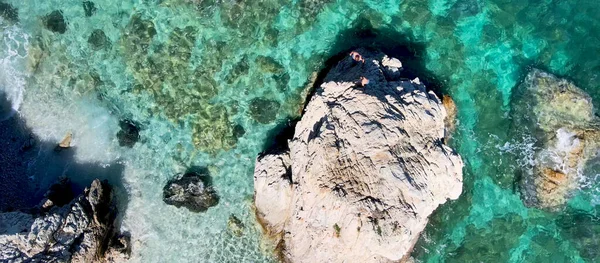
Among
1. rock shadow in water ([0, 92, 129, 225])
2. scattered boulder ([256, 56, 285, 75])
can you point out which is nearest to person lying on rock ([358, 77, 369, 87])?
scattered boulder ([256, 56, 285, 75])

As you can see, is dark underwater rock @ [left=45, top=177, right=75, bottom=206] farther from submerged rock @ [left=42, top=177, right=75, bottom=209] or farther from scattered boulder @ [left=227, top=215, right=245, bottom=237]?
scattered boulder @ [left=227, top=215, right=245, bottom=237]

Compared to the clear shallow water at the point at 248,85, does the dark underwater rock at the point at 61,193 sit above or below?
below

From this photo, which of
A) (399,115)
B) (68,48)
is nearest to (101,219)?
(68,48)

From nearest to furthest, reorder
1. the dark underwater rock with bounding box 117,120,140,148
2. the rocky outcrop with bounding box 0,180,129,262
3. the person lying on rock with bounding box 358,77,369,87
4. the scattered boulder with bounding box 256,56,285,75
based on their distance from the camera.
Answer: the rocky outcrop with bounding box 0,180,129,262, the person lying on rock with bounding box 358,77,369,87, the dark underwater rock with bounding box 117,120,140,148, the scattered boulder with bounding box 256,56,285,75

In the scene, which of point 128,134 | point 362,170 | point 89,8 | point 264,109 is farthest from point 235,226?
point 89,8

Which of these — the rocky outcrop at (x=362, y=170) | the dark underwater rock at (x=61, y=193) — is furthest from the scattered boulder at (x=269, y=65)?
the dark underwater rock at (x=61, y=193)

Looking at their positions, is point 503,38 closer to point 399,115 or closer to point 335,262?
point 399,115

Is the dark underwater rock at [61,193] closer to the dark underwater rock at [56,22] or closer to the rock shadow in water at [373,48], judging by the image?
the dark underwater rock at [56,22]
